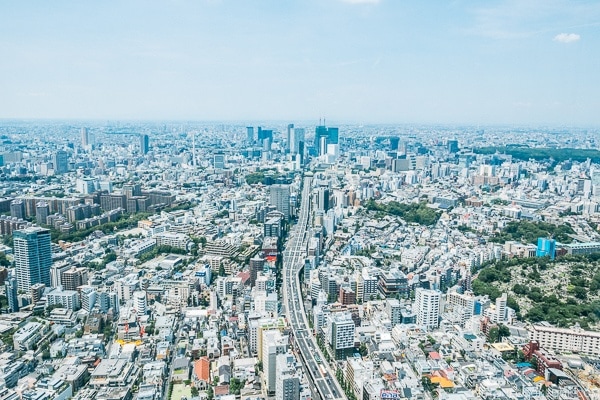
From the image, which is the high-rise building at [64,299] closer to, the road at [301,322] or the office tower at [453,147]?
the road at [301,322]

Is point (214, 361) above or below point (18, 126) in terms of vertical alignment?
below

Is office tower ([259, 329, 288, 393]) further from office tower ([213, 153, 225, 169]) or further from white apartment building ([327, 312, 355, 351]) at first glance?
office tower ([213, 153, 225, 169])

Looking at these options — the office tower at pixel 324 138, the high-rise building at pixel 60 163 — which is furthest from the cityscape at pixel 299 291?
the office tower at pixel 324 138

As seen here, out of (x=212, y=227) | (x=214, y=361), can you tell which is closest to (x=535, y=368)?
(x=214, y=361)

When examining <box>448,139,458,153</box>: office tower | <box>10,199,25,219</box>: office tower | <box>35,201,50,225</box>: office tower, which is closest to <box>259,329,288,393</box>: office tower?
<box>35,201,50,225</box>: office tower

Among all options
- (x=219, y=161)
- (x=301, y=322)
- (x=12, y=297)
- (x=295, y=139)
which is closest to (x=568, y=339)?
(x=301, y=322)

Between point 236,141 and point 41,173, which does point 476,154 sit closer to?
point 236,141
